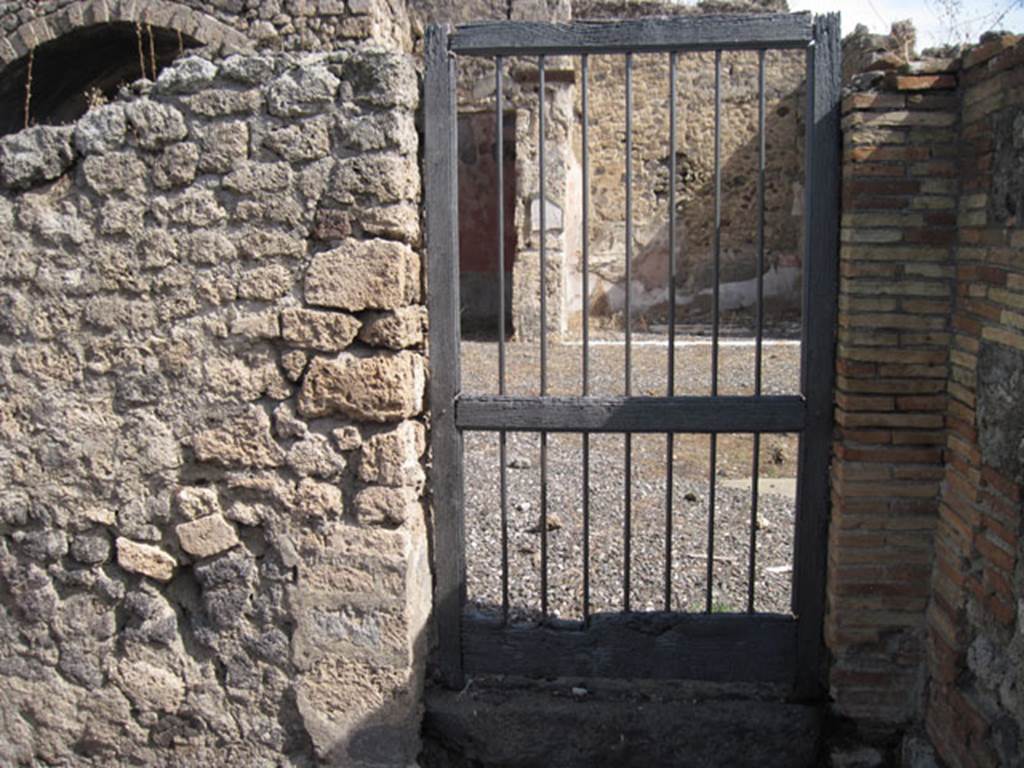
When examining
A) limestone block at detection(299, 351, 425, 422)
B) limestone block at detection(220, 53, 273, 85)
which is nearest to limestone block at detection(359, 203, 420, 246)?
limestone block at detection(299, 351, 425, 422)

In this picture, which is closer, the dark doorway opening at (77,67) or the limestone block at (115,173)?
the limestone block at (115,173)

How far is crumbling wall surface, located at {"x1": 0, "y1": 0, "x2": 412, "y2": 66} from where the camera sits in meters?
7.99

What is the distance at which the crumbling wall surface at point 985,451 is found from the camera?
244cm

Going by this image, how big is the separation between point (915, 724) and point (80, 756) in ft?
8.81

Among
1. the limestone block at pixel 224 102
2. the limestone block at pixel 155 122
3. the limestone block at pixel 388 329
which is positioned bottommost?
the limestone block at pixel 388 329

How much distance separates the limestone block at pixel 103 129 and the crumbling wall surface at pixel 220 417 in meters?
0.01

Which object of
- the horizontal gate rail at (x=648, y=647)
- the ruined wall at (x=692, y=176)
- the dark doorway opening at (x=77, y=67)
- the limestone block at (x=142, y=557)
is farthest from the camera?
the ruined wall at (x=692, y=176)

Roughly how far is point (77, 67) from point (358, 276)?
836 centimetres

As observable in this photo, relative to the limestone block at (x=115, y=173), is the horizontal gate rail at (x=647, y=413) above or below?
below

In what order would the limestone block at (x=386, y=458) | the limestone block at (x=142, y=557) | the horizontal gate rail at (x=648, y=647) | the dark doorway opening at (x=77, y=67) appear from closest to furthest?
A: 1. the limestone block at (x=386, y=458)
2. the limestone block at (x=142, y=557)
3. the horizontal gate rail at (x=648, y=647)
4. the dark doorway opening at (x=77, y=67)

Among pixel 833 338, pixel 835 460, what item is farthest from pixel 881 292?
pixel 835 460

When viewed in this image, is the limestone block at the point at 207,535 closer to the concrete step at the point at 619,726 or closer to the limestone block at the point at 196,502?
the limestone block at the point at 196,502

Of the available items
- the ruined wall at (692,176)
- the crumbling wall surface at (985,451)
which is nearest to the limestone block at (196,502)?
the crumbling wall surface at (985,451)

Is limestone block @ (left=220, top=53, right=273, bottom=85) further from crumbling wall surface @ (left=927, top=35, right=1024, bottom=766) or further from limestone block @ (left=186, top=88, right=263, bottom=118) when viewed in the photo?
crumbling wall surface @ (left=927, top=35, right=1024, bottom=766)
